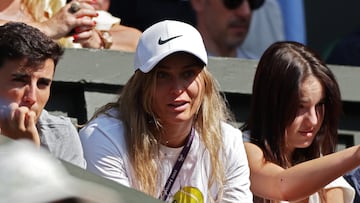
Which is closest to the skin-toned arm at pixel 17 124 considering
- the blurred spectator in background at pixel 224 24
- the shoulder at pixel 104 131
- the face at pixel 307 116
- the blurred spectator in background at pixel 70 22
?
the shoulder at pixel 104 131

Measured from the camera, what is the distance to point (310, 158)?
5.39 m

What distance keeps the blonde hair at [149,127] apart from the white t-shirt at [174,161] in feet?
0.09

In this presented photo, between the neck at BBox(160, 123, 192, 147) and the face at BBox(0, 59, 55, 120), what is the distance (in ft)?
1.89

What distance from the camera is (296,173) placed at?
505 cm

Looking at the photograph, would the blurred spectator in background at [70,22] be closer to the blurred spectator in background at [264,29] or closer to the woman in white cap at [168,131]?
the woman in white cap at [168,131]

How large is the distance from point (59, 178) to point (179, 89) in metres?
2.76

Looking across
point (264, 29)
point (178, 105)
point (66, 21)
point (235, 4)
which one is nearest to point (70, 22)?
point (66, 21)

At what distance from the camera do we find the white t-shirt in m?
4.60

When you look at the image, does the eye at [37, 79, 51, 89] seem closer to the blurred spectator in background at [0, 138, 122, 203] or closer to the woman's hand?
the woman's hand

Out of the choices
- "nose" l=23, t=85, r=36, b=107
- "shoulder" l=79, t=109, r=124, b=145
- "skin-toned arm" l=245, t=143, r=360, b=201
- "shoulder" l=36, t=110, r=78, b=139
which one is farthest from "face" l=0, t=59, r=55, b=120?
"skin-toned arm" l=245, t=143, r=360, b=201

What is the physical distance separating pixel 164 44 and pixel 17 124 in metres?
0.77

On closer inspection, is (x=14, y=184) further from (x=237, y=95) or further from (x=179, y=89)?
(x=237, y=95)

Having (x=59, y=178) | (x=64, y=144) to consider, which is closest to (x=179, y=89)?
(x=64, y=144)

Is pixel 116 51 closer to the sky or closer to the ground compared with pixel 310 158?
closer to the sky
